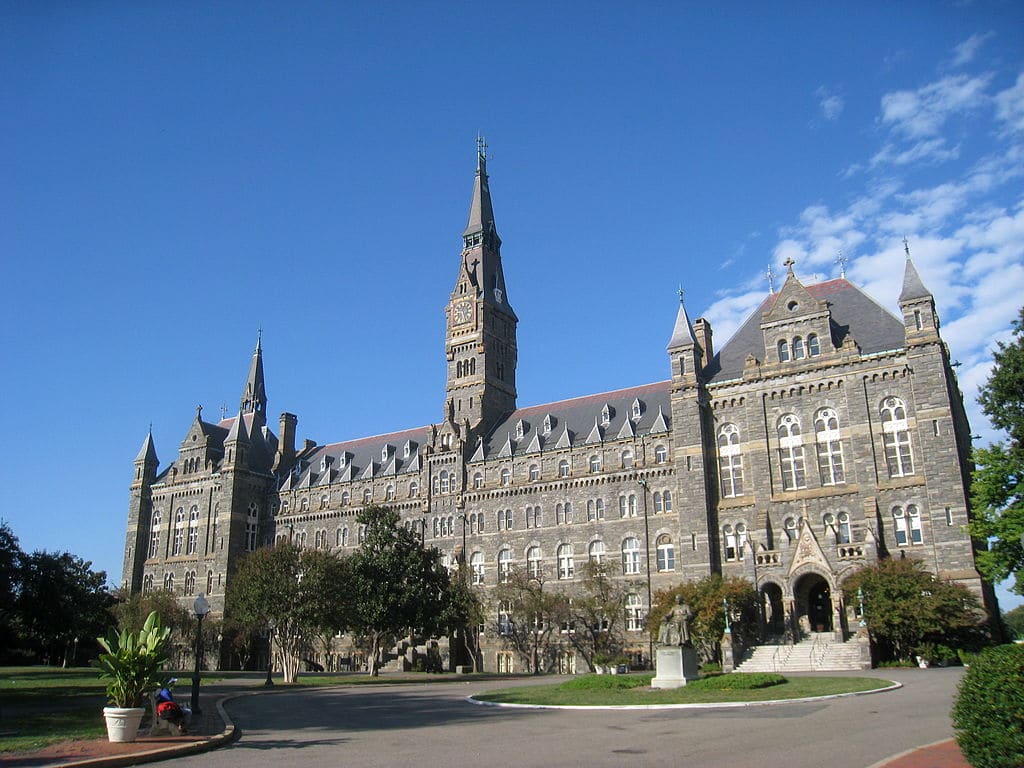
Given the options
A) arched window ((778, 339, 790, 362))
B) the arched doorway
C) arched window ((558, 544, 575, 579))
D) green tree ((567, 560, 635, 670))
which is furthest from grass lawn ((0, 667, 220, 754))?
arched window ((778, 339, 790, 362))

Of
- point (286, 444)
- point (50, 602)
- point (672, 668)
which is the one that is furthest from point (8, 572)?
point (286, 444)

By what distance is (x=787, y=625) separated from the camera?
51.3 metres

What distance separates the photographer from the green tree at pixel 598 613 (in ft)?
198

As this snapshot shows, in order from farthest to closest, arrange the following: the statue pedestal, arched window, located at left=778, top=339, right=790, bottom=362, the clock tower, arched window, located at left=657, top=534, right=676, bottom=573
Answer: the clock tower → arched window, located at left=657, top=534, right=676, bottom=573 → arched window, located at left=778, top=339, right=790, bottom=362 → the statue pedestal

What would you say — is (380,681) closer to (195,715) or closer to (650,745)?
(195,715)

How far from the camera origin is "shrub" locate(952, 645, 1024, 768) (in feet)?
41.4

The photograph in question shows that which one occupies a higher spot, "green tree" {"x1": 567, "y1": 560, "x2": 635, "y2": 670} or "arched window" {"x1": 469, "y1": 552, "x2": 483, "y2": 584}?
"arched window" {"x1": 469, "y1": 552, "x2": 483, "y2": 584}

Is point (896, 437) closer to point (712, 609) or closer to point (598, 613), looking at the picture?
point (712, 609)

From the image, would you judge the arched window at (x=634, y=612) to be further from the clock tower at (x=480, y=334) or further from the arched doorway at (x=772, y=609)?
the clock tower at (x=480, y=334)

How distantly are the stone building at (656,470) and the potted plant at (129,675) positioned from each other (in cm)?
3901

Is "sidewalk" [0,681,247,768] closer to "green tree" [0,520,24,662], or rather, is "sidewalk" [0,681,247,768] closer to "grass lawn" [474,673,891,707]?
"grass lawn" [474,673,891,707]

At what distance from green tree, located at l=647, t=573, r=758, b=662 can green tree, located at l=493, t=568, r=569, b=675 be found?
9412 millimetres

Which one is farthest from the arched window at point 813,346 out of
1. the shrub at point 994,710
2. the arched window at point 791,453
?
the shrub at point 994,710

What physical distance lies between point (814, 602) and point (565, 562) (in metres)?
19.9
